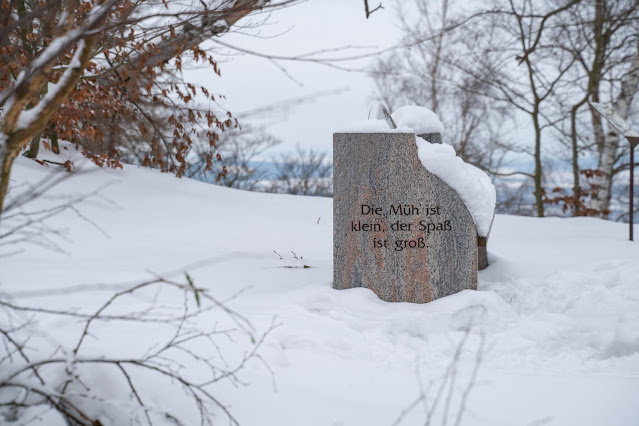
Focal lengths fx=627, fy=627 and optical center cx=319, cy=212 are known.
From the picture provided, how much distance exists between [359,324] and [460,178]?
1.49 meters

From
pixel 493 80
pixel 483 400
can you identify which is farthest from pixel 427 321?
pixel 493 80

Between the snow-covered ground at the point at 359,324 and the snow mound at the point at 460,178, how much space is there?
0.63 metres

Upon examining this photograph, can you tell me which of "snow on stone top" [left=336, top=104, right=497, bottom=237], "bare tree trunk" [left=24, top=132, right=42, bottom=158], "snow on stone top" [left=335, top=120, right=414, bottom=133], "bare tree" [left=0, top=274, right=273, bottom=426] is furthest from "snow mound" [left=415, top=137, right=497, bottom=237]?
"bare tree trunk" [left=24, top=132, right=42, bottom=158]

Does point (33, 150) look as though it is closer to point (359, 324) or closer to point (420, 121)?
point (420, 121)

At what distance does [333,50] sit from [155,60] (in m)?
7.07

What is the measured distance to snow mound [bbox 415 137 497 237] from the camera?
16.0 feet

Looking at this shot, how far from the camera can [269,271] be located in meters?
5.45

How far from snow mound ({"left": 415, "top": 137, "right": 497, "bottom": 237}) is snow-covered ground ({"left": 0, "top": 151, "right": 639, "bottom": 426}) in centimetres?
63

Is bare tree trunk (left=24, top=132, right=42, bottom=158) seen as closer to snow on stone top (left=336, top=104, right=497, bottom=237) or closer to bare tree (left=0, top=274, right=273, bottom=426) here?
snow on stone top (left=336, top=104, right=497, bottom=237)

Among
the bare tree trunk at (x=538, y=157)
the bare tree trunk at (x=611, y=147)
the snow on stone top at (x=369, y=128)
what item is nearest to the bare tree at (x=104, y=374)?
the snow on stone top at (x=369, y=128)

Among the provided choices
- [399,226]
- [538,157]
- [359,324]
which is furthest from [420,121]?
[538,157]

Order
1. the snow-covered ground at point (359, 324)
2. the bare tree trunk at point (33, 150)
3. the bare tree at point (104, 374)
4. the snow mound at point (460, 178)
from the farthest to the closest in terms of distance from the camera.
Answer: the bare tree trunk at point (33, 150) < the snow mound at point (460, 178) < the snow-covered ground at point (359, 324) < the bare tree at point (104, 374)

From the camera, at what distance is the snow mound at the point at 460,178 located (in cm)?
489

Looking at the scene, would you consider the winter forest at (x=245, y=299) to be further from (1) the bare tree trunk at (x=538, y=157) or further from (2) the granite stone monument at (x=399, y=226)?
(1) the bare tree trunk at (x=538, y=157)
